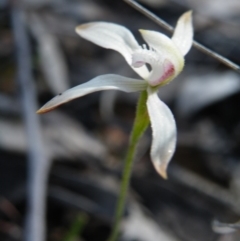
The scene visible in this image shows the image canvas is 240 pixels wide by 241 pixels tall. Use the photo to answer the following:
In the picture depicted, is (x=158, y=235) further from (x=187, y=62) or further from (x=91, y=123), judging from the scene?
(x=187, y=62)

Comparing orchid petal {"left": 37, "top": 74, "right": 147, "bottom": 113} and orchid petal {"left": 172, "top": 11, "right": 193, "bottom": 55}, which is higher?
orchid petal {"left": 172, "top": 11, "right": 193, "bottom": 55}

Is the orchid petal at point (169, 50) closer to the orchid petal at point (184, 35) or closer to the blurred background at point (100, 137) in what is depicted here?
the orchid petal at point (184, 35)

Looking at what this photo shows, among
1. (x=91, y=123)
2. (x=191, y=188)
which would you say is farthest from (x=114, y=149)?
(x=191, y=188)

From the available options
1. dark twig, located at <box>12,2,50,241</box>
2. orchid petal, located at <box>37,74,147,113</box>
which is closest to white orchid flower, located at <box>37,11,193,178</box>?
orchid petal, located at <box>37,74,147,113</box>

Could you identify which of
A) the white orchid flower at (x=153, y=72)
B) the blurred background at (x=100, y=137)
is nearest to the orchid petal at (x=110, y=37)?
the white orchid flower at (x=153, y=72)

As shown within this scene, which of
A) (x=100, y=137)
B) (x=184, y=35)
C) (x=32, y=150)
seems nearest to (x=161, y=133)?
(x=184, y=35)

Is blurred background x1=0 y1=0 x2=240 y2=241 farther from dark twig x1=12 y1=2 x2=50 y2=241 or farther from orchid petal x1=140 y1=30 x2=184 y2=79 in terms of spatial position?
orchid petal x1=140 y1=30 x2=184 y2=79

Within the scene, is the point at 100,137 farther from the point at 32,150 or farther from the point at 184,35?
the point at 184,35
